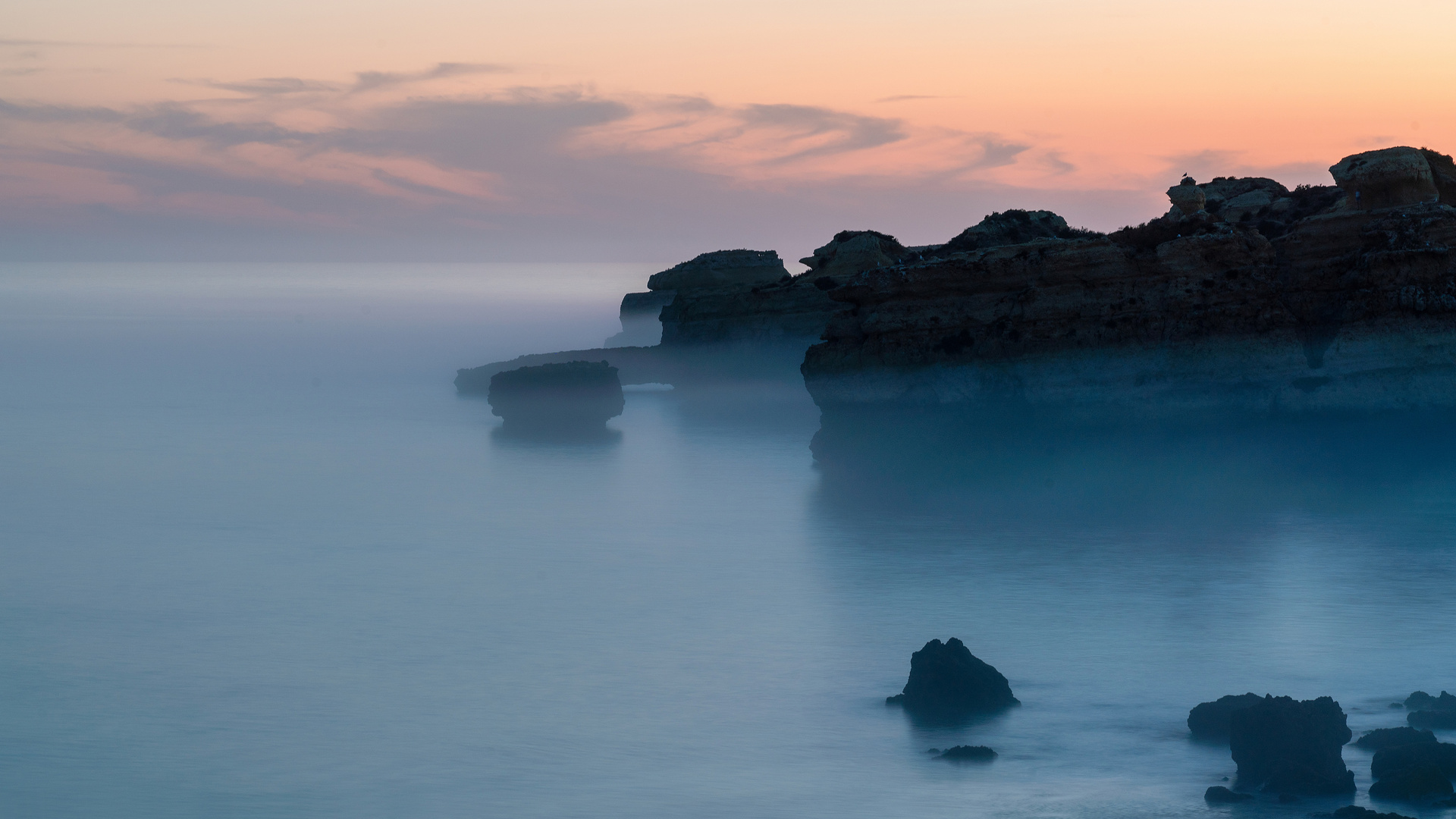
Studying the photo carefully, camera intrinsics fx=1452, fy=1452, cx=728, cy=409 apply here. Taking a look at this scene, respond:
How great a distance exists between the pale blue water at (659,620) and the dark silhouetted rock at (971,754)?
374mm

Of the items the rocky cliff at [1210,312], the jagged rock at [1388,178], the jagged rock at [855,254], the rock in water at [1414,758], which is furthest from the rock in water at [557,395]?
the rock in water at [1414,758]

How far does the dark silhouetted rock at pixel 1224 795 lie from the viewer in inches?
680

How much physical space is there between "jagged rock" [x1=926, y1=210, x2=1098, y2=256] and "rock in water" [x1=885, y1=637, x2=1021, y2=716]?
111ft

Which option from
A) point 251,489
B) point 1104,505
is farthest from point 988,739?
point 251,489

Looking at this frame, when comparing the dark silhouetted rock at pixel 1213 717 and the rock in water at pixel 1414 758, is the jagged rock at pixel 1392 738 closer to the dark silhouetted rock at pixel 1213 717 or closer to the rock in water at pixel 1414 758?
the rock in water at pixel 1414 758

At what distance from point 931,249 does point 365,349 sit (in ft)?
229

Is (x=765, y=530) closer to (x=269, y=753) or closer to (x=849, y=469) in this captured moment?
(x=849, y=469)

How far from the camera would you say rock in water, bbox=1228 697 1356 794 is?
17.1 meters

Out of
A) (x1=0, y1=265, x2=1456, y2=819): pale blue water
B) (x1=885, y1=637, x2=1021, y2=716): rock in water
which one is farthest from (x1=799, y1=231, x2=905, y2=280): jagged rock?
(x1=885, y1=637, x2=1021, y2=716): rock in water

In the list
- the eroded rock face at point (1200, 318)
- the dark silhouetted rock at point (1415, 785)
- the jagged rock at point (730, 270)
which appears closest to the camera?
the dark silhouetted rock at point (1415, 785)

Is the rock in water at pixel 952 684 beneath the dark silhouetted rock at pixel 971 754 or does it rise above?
above

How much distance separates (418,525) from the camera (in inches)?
1623

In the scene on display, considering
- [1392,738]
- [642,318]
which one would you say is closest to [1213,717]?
[1392,738]

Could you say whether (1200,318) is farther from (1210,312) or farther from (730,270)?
(730,270)
